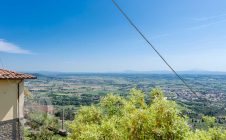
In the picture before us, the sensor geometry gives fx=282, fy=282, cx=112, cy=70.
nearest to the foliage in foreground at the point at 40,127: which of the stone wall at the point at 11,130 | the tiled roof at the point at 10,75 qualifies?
the stone wall at the point at 11,130

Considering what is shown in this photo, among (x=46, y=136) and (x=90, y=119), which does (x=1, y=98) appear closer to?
(x=90, y=119)

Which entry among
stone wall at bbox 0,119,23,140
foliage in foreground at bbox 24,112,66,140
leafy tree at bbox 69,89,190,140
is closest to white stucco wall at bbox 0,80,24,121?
stone wall at bbox 0,119,23,140

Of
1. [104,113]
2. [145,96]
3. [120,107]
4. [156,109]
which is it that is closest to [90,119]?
[104,113]

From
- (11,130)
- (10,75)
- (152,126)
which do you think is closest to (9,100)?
(10,75)

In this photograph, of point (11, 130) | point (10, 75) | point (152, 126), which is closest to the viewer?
point (152, 126)

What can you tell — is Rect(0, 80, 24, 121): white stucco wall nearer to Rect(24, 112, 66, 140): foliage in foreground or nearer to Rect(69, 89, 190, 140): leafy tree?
Rect(69, 89, 190, 140): leafy tree

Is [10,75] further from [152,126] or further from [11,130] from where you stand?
[152,126]
